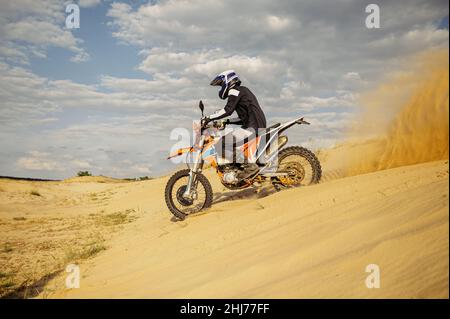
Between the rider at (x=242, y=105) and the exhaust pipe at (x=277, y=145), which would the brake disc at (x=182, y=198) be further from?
the exhaust pipe at (x=277, y=145)

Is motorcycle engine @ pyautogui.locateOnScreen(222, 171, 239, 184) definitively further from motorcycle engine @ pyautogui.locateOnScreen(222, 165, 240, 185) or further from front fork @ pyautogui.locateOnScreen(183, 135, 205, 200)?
front fork @ pyautogui.locateOnScreen(183, 135, 205, 200)

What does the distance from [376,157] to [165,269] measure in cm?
490

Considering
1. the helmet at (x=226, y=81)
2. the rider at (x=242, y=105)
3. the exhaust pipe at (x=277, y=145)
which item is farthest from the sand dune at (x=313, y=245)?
the helmet at (x=226, y=81)

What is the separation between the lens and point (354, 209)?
3.88 meters

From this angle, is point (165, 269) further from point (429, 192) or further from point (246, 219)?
point (429, 192)

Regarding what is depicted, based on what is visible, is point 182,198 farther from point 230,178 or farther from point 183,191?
point 230,178

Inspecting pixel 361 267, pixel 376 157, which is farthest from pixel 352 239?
pixel 376 157

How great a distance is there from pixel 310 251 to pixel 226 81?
172 inches

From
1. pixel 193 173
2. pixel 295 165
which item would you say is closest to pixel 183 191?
pixel 193 173

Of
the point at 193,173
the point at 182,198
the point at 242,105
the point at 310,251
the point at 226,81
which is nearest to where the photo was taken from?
the point at 310,251

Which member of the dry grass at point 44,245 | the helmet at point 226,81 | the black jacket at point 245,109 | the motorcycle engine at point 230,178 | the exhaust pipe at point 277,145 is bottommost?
the dry grass at point 44,245

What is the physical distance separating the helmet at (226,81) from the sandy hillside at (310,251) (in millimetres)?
2423

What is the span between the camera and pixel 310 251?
3285mm

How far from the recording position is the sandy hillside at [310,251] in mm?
2605
